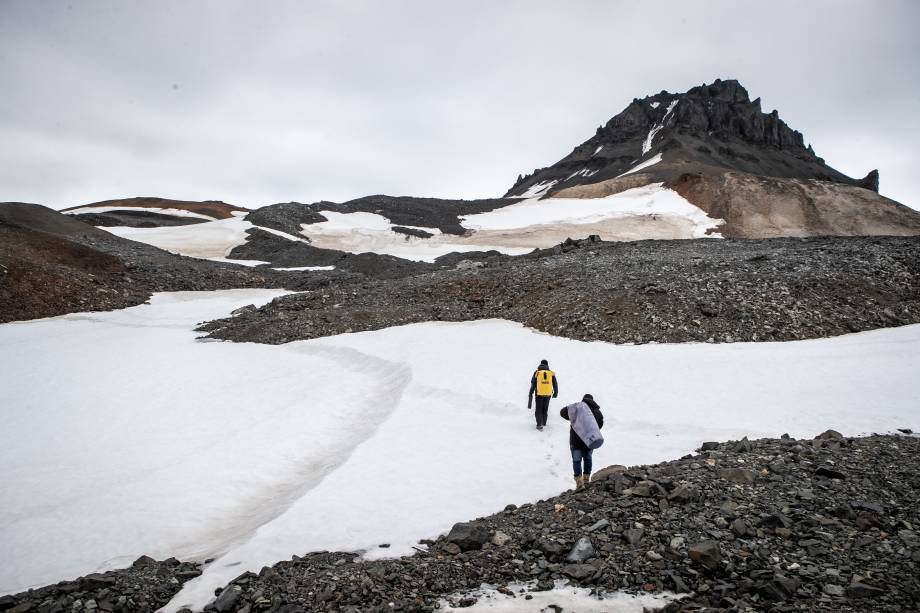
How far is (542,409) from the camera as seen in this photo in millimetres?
13609

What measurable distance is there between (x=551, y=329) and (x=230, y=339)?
1663cm

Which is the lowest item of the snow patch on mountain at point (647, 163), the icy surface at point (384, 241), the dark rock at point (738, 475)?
the dark rock at point (738, 475)

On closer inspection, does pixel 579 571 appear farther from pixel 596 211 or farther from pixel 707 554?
pixel 596 211

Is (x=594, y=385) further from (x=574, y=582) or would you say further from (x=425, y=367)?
(x=574, y=582)

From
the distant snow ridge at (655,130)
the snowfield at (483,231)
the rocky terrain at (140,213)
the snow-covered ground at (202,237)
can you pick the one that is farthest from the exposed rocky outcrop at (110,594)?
the distant snow ridge at (655,130)

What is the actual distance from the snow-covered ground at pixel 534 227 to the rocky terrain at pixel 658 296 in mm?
23120

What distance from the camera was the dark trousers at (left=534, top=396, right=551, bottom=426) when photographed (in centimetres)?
1355

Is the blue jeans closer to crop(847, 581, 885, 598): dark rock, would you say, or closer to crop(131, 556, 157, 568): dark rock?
crop(847, 581, 885, 598): dark rock

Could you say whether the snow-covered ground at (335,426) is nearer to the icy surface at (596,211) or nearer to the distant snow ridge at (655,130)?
the icy surface at (596,211)

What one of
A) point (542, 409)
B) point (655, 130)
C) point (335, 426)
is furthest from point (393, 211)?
point (655, 130)

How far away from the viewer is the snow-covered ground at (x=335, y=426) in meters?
9.31

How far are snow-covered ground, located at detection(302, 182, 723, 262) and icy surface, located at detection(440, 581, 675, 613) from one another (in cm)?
4785

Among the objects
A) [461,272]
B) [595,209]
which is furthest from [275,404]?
[595,209]

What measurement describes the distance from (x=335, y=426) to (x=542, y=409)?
6326mm
